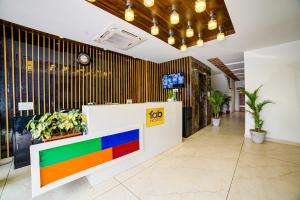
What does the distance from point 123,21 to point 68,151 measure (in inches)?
99.4

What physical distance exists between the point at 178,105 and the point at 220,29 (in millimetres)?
2161

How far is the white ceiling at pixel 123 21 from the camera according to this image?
2.19 m

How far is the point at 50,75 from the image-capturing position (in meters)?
3.35

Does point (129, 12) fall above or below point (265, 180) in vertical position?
above

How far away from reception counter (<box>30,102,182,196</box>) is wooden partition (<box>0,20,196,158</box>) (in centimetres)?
190

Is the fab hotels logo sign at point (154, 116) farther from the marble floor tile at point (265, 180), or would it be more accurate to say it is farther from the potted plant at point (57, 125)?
the marble floor tile at point (265, 180)

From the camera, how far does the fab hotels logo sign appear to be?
3.00 metres

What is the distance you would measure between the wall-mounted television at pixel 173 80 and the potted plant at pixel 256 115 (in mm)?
2282

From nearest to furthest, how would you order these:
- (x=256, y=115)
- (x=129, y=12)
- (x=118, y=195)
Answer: (x=118, y=195) → (x=129, y=12) → (x=256, y=115)

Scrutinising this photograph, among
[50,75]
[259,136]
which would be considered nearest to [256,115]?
[259,136]

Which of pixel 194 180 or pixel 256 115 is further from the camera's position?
pixel 256 115

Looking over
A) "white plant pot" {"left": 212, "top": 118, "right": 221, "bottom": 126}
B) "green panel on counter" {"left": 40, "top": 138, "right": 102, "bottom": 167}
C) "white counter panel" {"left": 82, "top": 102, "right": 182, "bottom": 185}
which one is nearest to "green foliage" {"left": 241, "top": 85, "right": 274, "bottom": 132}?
"white plant pot" {"left": 212, "top": 118, "right": 221, "bottom": 126}

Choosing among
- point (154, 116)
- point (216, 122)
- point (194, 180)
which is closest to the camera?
point (194, 180)

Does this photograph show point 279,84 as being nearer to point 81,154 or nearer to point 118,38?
point 118,38
